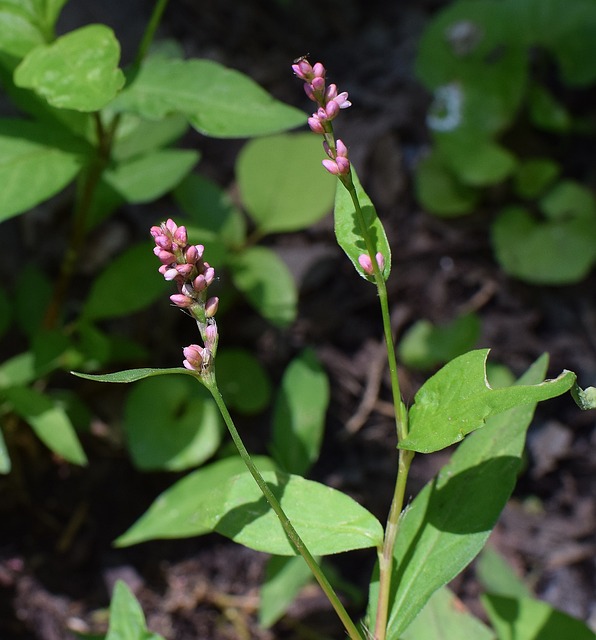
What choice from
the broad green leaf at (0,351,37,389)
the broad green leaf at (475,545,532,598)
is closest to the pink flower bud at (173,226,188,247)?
the broad green leaf at (0,351,37,389)

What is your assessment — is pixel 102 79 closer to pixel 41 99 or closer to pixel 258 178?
pixel 41 99

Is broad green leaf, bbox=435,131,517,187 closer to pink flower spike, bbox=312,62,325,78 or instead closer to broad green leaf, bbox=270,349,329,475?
broad green leaf, bbox=270,349,329,475

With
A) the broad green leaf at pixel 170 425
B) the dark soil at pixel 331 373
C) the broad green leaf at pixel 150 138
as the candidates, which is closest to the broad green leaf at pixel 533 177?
the dark soil at pixel 331 373

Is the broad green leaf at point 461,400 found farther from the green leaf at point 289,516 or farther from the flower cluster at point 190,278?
the flower cluster at point 190,278

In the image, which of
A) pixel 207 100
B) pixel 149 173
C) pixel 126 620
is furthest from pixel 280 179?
pixel 126 620

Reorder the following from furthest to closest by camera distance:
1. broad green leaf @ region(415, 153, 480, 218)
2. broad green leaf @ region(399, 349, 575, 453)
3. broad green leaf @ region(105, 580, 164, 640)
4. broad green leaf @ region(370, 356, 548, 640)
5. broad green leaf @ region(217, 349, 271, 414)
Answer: broad green leaf @ region(415, 153, 480, 218) < broad green leaf @ region(217, 349, 271, 414) < broad green leaf @ region(105, 580, 164, 640) < broad green leaf @ region(370, 356, 548, 640) < broad green leaf @ region(399, 349, 575, 453)

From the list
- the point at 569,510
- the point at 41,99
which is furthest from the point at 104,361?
the point at 569,510

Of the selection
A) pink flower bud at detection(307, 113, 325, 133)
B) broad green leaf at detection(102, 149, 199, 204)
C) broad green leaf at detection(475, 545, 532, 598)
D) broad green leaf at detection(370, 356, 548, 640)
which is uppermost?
pink flower bud at detection(307, 113, 325, 133)
